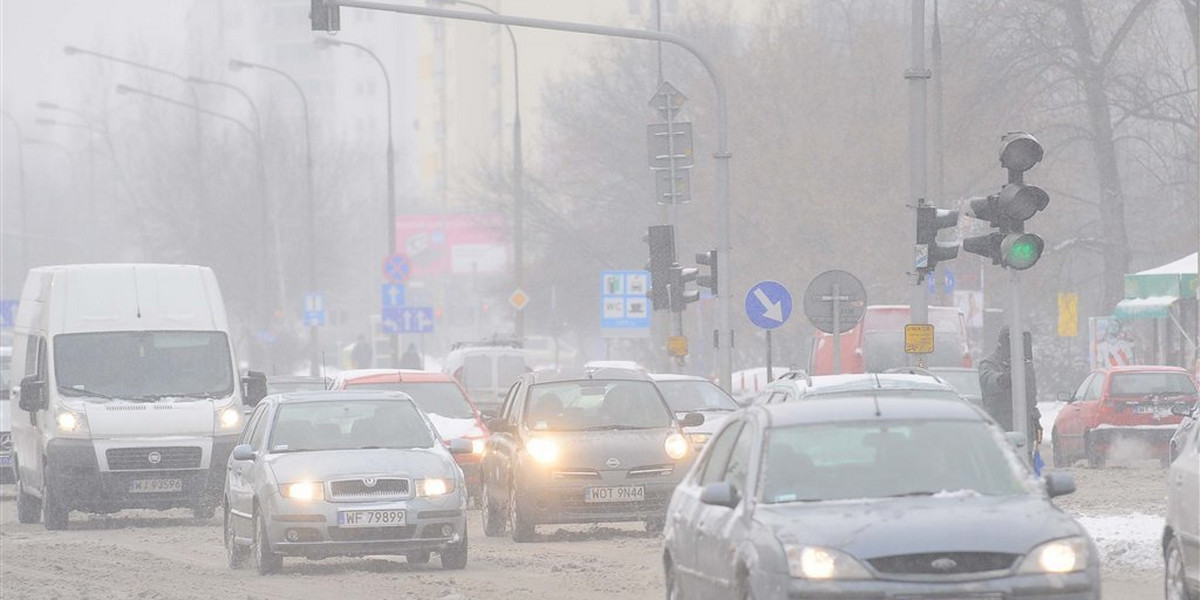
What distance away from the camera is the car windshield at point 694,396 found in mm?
27562

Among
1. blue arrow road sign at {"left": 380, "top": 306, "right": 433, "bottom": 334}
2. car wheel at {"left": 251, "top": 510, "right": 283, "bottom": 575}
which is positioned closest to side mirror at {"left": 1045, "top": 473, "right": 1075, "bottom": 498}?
car wheel at {"left": 251, "top": 510, "right": 283, "bottom": 575}

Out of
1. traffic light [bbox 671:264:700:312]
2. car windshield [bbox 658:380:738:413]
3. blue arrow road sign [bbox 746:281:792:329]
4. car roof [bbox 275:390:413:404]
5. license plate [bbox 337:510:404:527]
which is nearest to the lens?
license plate [bbox 337:510:404:527]

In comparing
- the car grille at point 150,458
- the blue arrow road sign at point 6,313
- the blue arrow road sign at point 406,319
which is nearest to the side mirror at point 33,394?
the car grille at point 150,458

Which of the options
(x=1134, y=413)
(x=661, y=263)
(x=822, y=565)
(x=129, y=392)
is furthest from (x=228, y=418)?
(x=822, y=565)

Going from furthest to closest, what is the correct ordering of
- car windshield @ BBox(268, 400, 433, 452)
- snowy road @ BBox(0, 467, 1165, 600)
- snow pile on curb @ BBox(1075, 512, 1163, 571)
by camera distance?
car windshield @ BBox(268, 400, 433, 452) → snow pile on curb @ BBox(1075, 512, 1163, 571) → snowy road @ BBox(0, 467, 1165, 600)

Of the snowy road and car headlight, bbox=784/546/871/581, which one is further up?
car headlight, bbox=784/546/871/581

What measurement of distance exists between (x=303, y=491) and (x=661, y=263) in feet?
52.6

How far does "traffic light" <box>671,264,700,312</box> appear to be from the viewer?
3350 cm

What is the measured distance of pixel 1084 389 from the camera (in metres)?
32.8

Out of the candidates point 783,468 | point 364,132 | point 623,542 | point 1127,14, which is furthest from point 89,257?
point 783,468

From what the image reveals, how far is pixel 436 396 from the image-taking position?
2720cm

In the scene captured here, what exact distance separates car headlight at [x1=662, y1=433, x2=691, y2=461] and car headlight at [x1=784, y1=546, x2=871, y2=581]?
10.9 metres

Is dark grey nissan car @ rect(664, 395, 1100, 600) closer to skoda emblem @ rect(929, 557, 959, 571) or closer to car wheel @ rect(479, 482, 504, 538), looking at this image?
skoda emblem @ rect(929, 557, 959, 571)

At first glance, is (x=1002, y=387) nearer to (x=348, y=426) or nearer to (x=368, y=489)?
(x=348, y=426)
